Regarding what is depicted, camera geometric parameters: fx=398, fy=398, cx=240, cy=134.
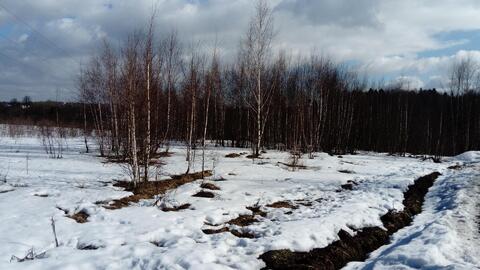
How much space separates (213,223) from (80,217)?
2.99m

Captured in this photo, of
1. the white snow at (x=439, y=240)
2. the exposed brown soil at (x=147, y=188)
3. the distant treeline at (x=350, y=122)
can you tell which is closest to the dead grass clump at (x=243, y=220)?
the white snow at (x=439, y=240)

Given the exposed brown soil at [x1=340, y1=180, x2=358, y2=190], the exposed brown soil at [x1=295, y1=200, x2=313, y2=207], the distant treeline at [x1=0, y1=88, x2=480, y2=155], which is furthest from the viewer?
the distant treeline at [x1=0, y1=88, x2=480, y2=155]

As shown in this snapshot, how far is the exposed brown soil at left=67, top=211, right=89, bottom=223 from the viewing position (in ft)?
28.7

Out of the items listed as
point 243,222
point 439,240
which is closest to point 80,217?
A: point 243,222

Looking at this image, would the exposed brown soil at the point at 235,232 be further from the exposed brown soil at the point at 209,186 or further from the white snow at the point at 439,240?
the exposed brown soil at the point at 209,186

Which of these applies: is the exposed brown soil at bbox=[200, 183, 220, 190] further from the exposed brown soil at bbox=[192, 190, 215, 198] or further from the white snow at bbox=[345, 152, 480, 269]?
the white snow at bbox=[345, 152, 480, 269]

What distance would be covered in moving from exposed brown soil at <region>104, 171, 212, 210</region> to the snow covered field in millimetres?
384

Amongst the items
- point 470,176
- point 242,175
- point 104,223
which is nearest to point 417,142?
point 470,176

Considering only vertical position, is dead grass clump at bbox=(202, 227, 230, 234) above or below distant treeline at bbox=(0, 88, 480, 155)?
below

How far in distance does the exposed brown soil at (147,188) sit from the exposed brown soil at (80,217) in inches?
32.1

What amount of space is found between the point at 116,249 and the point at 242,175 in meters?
10.2

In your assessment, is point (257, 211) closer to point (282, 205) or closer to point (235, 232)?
point (282, 205)

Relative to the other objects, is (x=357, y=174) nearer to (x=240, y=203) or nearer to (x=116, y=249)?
(x=240, y=203)

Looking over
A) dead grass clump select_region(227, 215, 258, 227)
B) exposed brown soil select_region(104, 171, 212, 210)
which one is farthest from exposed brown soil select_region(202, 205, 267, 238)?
exposed brown soil select_region(104, 171, 212, 210)
